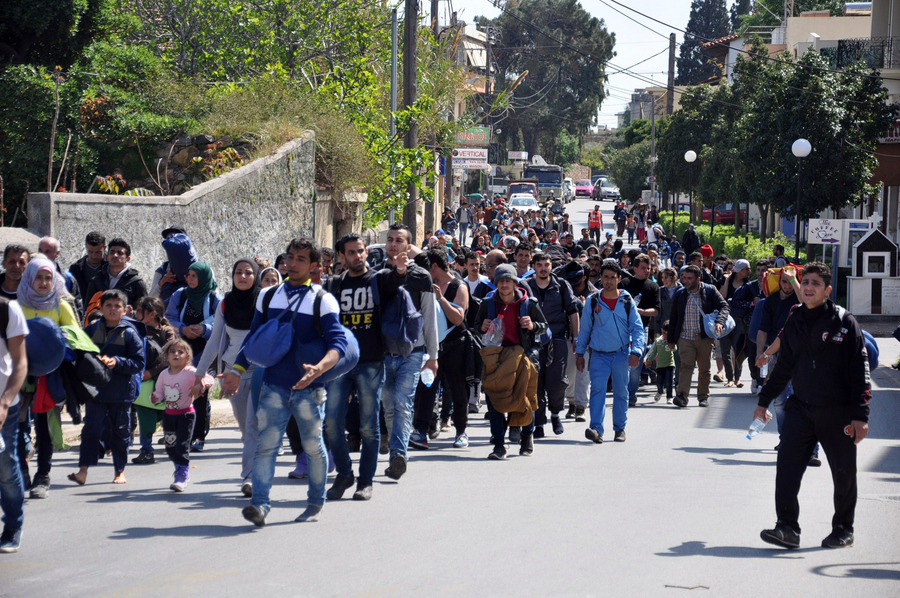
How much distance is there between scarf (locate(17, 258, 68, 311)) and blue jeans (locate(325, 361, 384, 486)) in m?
2.05

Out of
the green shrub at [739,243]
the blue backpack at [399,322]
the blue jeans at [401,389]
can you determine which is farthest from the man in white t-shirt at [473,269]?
the green shrub at [739,243]

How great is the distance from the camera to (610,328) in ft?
37.7

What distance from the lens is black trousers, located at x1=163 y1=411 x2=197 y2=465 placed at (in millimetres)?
8577

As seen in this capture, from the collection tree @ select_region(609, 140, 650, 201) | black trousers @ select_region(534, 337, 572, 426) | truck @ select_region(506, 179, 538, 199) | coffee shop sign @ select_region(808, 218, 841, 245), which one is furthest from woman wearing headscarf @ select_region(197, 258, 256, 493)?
tree @ select_region(609, 140, 650, 201)

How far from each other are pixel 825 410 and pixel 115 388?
5.07 m

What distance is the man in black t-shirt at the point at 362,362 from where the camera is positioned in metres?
8.05

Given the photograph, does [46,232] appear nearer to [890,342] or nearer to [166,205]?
[166,205]

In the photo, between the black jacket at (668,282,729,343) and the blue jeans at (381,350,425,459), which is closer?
the blue jeans at (381,350,425,459)

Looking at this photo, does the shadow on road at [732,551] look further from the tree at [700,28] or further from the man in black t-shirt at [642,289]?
the tree at [700,28]

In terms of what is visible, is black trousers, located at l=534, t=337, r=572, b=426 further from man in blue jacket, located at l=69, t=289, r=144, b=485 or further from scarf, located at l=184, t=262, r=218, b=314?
man in blue jacket, located at l=69, t=289, r=144, b=485

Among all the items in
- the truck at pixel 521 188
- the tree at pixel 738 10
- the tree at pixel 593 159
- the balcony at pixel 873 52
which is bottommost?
the truck at pixel 521 188

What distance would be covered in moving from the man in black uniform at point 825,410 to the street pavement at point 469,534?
0.72 feet

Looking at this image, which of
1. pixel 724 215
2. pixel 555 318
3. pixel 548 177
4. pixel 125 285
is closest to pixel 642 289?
pixel 555 318

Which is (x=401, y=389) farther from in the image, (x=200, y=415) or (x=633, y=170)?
(x=633, y=170)
